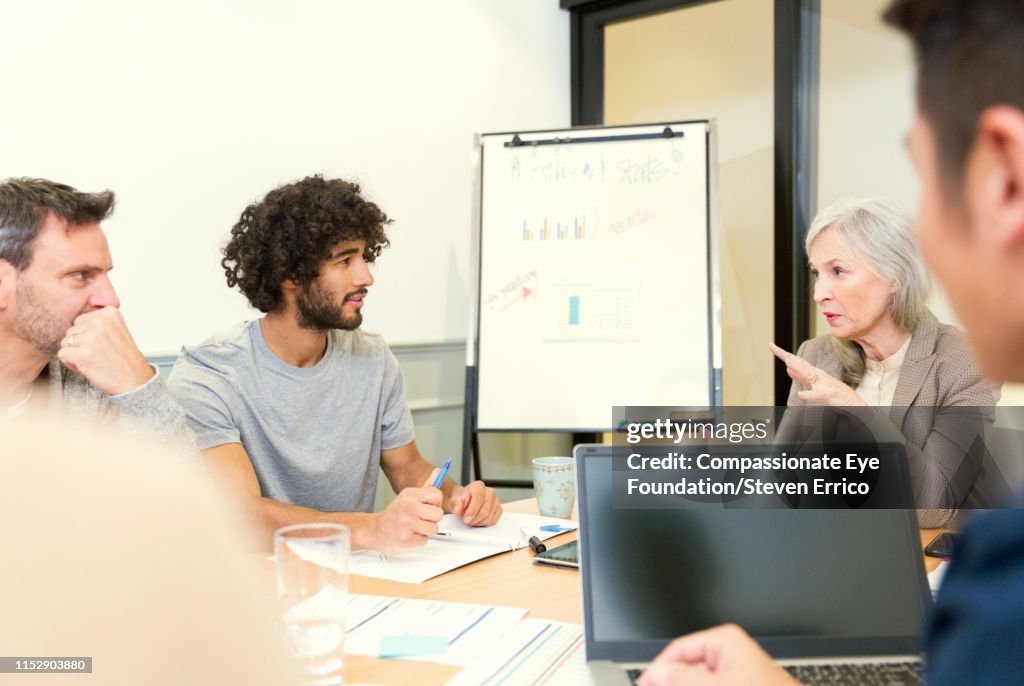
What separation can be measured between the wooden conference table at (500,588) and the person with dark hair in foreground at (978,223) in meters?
0.58

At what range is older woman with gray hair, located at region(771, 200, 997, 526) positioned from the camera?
1645 mm

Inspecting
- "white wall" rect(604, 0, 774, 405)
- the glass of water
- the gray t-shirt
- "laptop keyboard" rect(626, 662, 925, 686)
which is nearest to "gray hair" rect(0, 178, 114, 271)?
the gray t-shirt

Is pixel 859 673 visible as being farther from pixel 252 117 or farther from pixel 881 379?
pixel 252 117

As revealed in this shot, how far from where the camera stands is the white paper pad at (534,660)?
85 centimetres

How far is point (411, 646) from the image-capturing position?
922 millimetres

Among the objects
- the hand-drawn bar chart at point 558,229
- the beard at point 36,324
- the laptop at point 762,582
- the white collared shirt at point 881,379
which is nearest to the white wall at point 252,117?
the hand-drawn bar chart at point 558,229

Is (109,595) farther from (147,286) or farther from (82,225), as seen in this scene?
(147,286)

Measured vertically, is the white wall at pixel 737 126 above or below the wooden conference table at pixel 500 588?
above

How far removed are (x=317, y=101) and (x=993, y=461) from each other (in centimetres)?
204

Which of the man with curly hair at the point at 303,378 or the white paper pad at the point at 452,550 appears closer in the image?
the white paper pad at the point at 452,550

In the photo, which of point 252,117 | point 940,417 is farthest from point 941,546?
point 252,117

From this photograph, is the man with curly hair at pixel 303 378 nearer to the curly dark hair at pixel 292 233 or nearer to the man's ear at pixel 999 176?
the curly dark hair at pixel 292 233

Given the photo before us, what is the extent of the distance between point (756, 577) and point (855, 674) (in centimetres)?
14

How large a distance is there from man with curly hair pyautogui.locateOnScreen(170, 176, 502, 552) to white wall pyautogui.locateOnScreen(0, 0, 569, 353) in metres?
0.22
